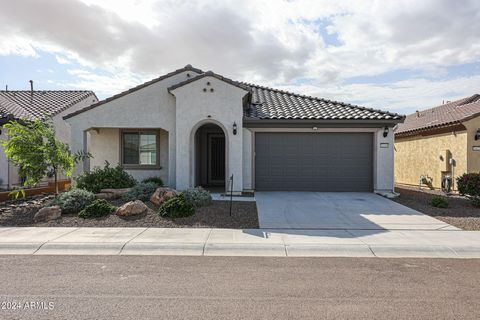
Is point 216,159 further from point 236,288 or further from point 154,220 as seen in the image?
point 236,288

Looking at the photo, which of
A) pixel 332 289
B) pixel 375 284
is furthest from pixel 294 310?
pixel 375 284

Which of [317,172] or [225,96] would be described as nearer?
[225,96]

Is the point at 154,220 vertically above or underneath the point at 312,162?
underneath

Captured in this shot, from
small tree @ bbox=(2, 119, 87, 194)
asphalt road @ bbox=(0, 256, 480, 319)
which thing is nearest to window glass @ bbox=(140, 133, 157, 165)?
small tree @ bbox=(2, 119, 87, 194)

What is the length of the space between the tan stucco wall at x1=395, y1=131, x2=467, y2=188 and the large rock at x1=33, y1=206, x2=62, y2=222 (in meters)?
16.2

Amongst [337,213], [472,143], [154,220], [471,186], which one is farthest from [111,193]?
[472,143]

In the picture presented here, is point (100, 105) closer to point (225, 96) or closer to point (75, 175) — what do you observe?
point (75, 175)

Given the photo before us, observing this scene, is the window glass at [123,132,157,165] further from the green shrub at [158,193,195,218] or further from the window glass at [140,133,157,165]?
the green shrub at [158,193,195,218]

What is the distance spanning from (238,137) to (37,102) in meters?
14.4

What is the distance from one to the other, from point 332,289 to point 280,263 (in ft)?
4.21

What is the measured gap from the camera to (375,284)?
191 inches

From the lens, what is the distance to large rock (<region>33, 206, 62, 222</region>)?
8.76m

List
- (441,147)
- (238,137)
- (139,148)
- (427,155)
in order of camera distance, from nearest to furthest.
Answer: (238,137) < (139,148) < (441,147) < (427,155)

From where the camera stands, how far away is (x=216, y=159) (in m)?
16.7
